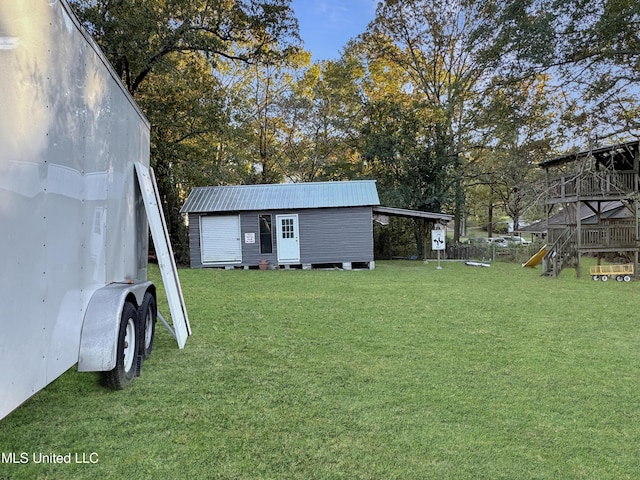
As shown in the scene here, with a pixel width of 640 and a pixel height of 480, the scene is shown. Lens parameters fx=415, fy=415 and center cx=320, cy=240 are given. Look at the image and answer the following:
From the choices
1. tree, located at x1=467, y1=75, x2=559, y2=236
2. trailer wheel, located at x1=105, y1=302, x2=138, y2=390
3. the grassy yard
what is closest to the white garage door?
the grassy yard

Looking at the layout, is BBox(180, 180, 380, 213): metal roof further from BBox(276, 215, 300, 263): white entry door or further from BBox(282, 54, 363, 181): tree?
BBox(282, 54, 363, 181): tree

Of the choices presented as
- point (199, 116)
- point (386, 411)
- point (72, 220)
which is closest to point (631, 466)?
point (386, 411)

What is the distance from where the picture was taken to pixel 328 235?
1537cm

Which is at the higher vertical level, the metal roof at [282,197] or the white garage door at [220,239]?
the metal roof at [282,197]

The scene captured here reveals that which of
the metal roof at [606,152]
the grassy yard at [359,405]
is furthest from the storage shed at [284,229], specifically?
the grassy yard at [359,405]

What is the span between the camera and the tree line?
1229 cm

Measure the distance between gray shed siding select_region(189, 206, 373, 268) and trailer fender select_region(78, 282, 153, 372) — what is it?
481 inches

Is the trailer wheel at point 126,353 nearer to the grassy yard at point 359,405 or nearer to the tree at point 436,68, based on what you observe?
the grassy yard at point 359,405

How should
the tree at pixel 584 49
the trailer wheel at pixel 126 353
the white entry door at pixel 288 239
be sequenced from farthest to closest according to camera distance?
the white entry door at pixel 288 239 < the tree at pixel 584 49 < the trailer wheel at pixel 126 353

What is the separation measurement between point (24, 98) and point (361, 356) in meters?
3.86

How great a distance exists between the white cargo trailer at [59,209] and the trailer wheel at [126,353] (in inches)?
0.4

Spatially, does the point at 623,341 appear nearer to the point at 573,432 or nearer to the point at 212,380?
the point at 573,432

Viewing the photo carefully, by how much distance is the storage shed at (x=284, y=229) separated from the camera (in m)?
15.3

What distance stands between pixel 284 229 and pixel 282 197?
1245 mm
